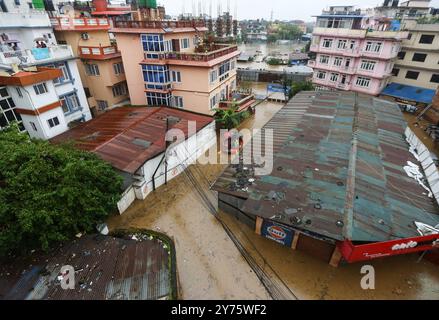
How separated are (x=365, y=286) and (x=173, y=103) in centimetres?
2609

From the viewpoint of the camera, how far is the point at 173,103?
29625mm

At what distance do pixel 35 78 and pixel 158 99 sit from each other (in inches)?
484

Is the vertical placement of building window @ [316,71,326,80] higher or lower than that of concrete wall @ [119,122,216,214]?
higher

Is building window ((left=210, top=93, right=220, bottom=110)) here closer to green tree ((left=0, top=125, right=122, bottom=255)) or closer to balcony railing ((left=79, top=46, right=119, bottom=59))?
balcony railing ((left=79, top=46, right=119, bottom=59))

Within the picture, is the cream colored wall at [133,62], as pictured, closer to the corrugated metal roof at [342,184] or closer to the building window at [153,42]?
the building window at [153,42]

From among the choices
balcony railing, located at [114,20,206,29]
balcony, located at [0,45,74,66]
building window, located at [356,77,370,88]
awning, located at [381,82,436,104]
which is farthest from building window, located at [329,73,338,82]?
balcony, located at [0,45,74,66]

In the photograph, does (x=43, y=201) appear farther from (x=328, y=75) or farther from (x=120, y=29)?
(x=328, y=75)

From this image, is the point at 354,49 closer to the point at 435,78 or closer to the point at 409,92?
the point at 409,92

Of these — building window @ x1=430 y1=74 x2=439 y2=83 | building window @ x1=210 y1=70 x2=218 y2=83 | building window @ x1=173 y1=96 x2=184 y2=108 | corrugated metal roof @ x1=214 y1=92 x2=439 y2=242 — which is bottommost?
corrugated metal roof @ x1=214 y1=92 x2=439 y2=242

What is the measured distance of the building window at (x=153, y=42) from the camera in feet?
82.6

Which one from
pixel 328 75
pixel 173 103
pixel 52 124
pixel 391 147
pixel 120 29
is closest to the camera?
pixel 391 147

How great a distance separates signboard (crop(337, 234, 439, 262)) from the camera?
11.3 m

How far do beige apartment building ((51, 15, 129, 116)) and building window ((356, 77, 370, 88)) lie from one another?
35517 millimetres

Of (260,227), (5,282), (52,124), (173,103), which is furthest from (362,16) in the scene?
(5,282)
